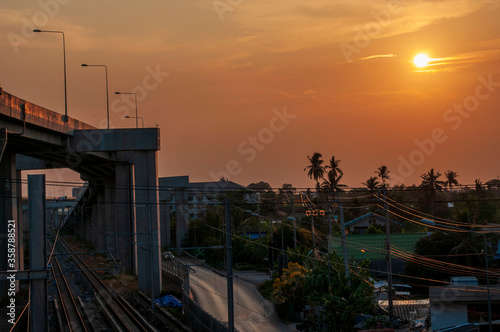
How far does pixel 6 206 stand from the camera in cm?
3628

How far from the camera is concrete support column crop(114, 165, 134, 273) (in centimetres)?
4450

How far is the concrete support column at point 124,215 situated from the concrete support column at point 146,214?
108 cm

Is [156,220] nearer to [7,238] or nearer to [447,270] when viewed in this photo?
[7,238]

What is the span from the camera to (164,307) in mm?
35344

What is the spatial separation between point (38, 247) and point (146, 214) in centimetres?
2859

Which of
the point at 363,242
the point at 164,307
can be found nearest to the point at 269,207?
the point at 363,242

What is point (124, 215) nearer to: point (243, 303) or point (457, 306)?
point (243, 303)

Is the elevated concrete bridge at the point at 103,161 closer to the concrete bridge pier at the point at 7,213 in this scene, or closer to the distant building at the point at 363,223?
the concrete bridge pier at the point at 7,213

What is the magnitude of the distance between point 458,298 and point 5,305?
2544cm

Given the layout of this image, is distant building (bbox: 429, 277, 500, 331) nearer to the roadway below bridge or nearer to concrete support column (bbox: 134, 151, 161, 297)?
the roadway below bridge

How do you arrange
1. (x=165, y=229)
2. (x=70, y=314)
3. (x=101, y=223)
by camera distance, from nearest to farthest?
(x=70, y=314) → (x=101, y=223) → (x=165, y=229)

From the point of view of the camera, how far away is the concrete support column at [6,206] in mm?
36219

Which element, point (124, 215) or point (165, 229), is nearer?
point (124, 215)

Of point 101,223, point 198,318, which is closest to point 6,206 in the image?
point 198,318
